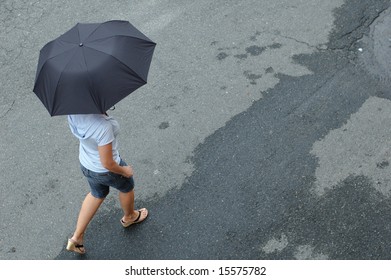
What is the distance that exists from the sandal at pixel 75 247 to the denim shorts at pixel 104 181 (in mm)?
456

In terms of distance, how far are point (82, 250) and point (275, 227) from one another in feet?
5.21

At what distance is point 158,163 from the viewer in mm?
4855

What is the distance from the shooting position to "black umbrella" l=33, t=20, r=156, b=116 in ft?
10.4

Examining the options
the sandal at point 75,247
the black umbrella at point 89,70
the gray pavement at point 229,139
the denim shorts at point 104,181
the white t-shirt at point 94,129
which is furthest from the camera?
the gray pavement at point 229,139

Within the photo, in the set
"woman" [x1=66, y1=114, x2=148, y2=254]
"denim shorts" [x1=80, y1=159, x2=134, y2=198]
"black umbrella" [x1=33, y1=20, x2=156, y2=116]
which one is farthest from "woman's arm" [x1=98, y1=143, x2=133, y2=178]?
"black umbrella" [x1=33, y1=20, x2=156, y2=116]

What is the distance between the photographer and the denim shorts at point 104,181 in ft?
12.1

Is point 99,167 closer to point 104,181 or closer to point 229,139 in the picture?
point 104,181

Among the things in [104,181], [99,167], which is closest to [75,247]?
[104,181]

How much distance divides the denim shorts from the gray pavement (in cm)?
58

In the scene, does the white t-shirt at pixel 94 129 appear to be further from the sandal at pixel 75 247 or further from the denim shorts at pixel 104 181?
the sandal at pixel 75 247

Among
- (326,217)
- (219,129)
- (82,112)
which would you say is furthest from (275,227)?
(82,112)

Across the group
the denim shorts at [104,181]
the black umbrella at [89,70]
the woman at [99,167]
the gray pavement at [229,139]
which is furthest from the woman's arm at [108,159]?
the gray pavement at [229,139]

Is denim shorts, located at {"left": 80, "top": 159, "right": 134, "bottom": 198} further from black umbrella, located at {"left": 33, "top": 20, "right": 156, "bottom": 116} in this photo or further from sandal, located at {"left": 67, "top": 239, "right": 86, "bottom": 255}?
black umbrella, located at {"left": 33, "top": 20, "right": 156, "bottom": 116}
